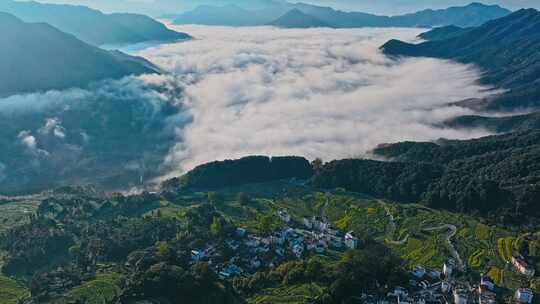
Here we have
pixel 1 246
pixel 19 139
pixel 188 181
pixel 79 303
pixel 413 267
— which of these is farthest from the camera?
pixel 19 139

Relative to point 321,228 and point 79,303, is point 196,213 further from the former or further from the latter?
point 79,303

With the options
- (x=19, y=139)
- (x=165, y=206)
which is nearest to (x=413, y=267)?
(x=165, y=206)

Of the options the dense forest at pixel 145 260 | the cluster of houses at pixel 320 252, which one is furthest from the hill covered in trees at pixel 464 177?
the dense forest at pixel 145 260

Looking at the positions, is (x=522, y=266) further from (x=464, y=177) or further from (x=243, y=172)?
(x=243, y=172)

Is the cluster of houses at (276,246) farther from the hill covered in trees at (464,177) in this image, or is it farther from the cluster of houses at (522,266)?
the hill covered in trees at (464,177)

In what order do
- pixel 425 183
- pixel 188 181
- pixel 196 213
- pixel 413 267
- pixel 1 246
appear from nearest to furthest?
pixel 413 267, pixel 1 246, pixel 196 213, pixel 425 183, pixel 188 181

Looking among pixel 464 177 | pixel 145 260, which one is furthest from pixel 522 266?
pixel 145 260

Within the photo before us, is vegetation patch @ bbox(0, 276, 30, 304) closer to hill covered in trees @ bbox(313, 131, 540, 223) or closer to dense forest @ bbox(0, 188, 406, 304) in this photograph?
dense forest @ bbox(0, 188, 406, 304)

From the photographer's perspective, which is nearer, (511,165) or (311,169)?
(511,165)
